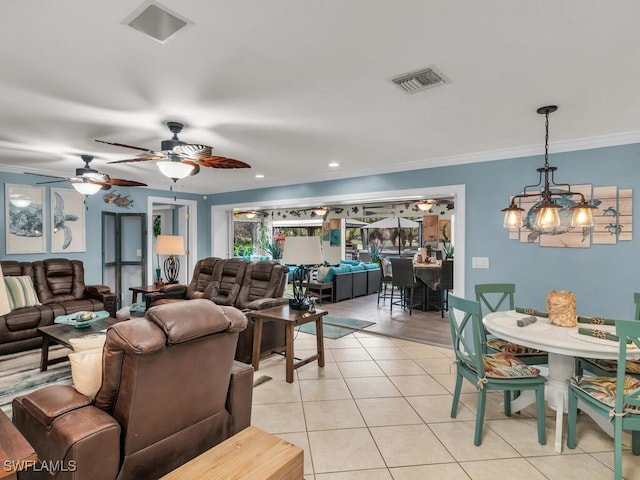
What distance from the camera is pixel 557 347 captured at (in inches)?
89.2

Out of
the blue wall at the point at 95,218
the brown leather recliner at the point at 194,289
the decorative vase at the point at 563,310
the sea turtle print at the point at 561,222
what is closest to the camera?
the decorative vase at the point at 563,310

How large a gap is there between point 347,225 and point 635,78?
956 centimetres

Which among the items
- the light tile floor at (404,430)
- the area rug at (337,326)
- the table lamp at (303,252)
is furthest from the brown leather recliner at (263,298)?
the area rug at (337,326)

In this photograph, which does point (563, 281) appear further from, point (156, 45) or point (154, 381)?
point (156, 45)

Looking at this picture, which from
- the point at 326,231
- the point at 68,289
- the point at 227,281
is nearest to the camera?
the point at 68,289

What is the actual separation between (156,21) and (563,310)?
129 inches

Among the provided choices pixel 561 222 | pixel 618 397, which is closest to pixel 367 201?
pixel 561 222

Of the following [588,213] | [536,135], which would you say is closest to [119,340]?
[588,213]

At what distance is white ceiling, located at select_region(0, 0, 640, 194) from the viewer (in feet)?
5.37

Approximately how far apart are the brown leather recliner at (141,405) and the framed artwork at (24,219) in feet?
15.0

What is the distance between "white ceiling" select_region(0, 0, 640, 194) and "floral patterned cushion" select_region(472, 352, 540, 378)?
1.97 m

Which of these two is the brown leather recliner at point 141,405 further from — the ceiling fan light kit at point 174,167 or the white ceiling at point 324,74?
the ceiling fan light kit at point 174,167

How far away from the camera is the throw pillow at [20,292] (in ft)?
14.4

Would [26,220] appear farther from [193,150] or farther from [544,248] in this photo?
[544,248]
